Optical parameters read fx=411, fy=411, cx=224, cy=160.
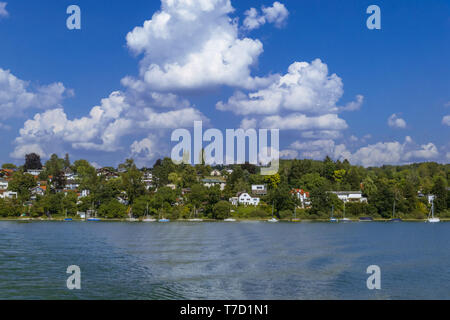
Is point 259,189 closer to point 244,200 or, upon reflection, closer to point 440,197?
point 244,200

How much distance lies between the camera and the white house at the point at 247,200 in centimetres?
10131

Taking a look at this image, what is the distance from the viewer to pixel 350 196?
4055 inches

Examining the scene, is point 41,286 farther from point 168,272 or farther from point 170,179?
point 170,179

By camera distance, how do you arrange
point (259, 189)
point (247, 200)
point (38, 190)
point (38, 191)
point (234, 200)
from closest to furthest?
point (247, 200)
point (234, 200)
point (38, 191)
point (38, 190)
point (259, 189)

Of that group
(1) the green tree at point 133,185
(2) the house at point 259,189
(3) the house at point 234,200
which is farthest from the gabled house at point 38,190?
(2) the house at point 259,189

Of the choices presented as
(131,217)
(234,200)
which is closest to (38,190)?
(131,217)

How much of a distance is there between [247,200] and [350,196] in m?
25.9

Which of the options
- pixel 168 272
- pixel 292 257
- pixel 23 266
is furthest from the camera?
pixel 292 257

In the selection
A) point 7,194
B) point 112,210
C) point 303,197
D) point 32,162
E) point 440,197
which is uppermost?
point 32,162
